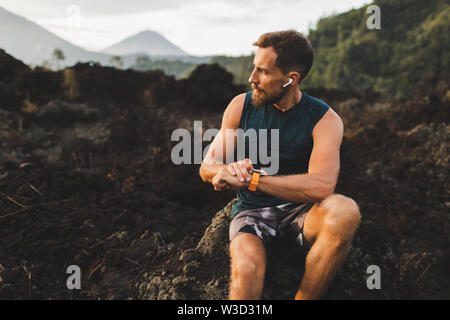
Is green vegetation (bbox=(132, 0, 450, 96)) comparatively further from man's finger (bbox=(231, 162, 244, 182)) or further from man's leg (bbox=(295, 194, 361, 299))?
man's leg (bbox=(295, 194, 361, 299))

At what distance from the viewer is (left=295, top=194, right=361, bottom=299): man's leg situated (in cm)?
191

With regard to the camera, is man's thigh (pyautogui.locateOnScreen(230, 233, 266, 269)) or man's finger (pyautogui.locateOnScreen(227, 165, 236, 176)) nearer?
man's thigh (pyautogui.locateOnScreen(230, 233, 266, 269))

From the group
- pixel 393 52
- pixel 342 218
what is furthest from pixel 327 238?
pixel 393 52

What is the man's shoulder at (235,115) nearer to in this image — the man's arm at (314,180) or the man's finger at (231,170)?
the man's finger at (231,170)

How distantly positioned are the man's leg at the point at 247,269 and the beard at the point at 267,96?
1027 mm

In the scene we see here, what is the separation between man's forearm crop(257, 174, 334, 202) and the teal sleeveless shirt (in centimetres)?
35

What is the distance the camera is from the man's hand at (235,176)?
214 cm

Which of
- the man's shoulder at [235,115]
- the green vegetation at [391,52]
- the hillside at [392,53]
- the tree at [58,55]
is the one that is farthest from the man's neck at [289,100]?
the hillside at [392,53]

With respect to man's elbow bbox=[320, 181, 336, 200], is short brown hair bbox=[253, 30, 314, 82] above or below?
above

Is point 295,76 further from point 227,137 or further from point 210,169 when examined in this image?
point 210,169

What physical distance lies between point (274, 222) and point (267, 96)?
3.14 feet

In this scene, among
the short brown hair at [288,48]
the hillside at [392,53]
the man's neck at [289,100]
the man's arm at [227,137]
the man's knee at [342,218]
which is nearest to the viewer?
the man's knee at [342,218]

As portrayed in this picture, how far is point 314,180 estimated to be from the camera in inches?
83.3

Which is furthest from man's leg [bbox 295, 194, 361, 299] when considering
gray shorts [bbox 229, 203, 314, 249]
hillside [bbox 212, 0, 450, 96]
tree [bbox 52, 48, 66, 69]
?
hillside [bbox 212, 0, 450, 96]
